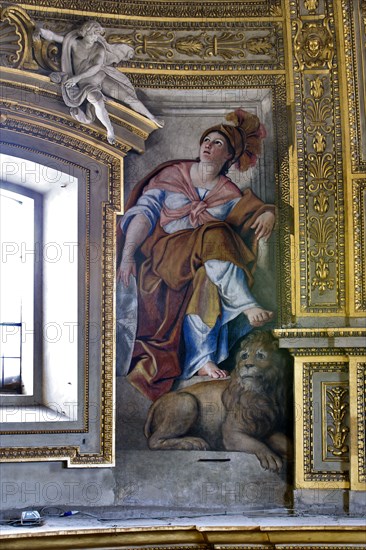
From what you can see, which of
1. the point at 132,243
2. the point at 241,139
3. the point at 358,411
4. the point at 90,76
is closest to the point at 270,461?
the point at 358,411

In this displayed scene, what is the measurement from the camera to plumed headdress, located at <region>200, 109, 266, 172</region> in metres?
10.1

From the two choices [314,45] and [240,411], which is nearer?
[240,411]

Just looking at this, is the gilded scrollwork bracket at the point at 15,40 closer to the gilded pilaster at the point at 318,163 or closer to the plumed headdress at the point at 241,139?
the plumed headdress at the point at 241,139

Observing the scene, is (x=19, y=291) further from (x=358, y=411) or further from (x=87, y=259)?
(x=358, y=411)

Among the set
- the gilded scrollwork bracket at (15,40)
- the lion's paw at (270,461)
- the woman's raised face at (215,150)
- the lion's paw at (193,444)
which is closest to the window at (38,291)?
the gilded scrollwork bracket at (15,40)

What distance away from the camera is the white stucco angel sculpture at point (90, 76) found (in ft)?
32.0

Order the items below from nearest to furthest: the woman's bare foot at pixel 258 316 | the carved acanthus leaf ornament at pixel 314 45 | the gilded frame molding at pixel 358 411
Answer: the gilded frame molding at pixel 358 411 < the woman's bare foot at pixel 258 316 < the carved acanthus leaf ornament at pixel 314 45

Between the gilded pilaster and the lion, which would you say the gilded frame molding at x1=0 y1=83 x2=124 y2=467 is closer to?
the lion

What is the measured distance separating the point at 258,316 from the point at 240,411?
2.57 ft

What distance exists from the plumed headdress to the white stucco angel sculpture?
2.22 feet

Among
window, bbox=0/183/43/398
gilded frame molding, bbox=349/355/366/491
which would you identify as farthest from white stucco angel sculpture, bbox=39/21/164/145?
gilded frame molding, bbox=349/355/366/491

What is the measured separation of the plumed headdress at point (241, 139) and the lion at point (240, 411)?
4.69 feet

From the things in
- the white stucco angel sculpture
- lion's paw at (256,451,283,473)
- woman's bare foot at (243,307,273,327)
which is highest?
the white stucco angel sculpture

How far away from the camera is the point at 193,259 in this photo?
32.8 feet
